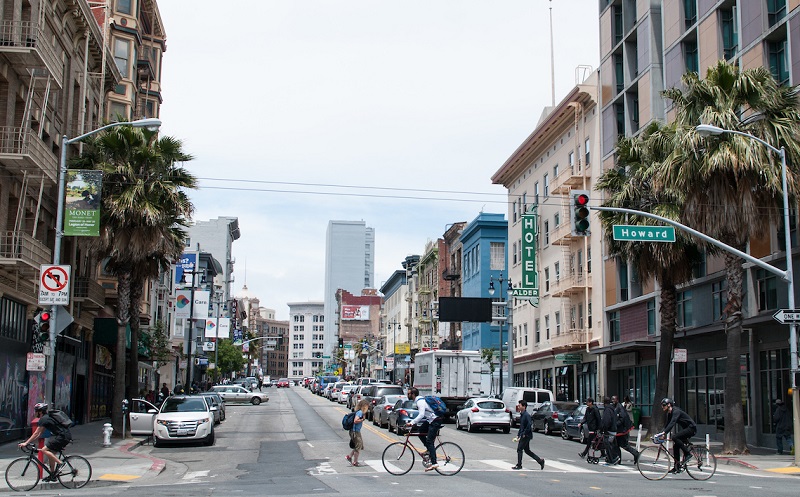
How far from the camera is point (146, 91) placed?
5122 centimetres

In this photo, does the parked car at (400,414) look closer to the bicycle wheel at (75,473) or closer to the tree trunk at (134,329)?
the tree trunk at (134,329)

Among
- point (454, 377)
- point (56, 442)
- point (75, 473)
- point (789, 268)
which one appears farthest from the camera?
point (454, 377)

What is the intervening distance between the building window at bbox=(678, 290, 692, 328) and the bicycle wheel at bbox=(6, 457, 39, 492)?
90.0ft

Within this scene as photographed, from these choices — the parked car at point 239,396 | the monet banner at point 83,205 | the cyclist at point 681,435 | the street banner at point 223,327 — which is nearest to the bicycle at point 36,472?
the monet banner at point 83,205

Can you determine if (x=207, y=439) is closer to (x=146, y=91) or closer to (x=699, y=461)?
(x=699, y=461)

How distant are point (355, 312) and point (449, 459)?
17616 cm

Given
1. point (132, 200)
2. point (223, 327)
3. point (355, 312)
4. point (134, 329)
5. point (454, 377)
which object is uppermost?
point (355, 312)

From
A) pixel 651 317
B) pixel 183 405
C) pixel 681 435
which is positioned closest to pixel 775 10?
pixel 651 317

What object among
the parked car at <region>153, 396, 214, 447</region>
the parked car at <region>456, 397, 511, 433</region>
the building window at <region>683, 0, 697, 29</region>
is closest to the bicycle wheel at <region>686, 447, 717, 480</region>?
the parked car at <region>153, 396, 214, 447</region>

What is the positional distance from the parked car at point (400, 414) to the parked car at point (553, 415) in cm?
647

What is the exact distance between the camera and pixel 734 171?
26.3 meters

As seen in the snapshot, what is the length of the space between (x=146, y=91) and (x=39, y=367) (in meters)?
31.8

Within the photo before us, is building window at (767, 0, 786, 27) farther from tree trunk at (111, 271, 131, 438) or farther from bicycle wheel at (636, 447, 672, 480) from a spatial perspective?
tree trunk at (111, 271, 131, 438)

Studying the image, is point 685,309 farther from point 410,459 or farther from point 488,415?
point 410,459
